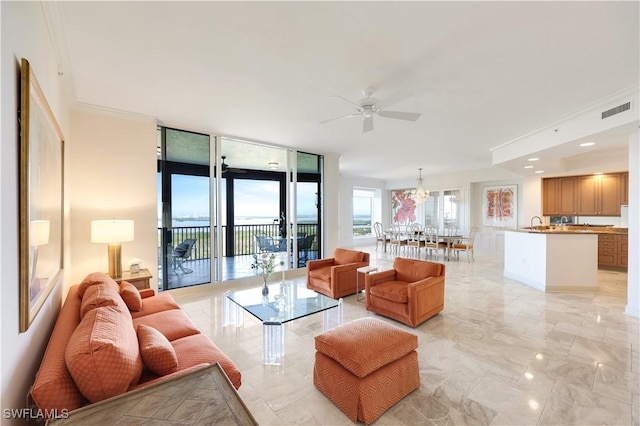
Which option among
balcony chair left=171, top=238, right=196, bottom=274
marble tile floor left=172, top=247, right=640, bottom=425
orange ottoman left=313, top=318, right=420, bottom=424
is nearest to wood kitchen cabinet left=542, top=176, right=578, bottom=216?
marble tile floor left=172, top=247, right=640, bottom=425

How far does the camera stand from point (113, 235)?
129 inches

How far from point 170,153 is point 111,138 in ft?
2.64

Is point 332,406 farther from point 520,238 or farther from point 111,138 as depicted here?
point 520,238

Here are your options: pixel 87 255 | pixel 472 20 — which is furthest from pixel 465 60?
pixel 87 255

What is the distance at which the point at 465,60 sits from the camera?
247 cm

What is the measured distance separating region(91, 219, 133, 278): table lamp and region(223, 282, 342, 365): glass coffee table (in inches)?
57.0

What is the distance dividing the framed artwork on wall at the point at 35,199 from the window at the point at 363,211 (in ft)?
31.6

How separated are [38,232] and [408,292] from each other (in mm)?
→ 3228

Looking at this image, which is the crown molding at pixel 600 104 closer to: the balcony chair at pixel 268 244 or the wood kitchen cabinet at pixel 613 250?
the wood kitchen cabinet at pixel 613 250

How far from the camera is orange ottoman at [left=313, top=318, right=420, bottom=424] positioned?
1811 mm

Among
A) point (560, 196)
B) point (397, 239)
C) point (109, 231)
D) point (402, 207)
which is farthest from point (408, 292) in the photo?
point (402, 207)

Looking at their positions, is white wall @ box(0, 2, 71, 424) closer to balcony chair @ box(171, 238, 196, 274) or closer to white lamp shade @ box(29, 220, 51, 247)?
white lamp shade @ box(29, 220, 51, 247)

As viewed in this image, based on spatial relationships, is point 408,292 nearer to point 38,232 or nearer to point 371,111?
point 371,111

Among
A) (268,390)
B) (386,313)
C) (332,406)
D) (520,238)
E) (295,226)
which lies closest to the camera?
(332,406)
